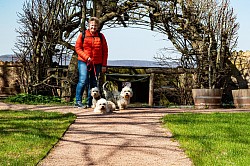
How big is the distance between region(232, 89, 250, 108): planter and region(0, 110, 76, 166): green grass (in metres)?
4.80

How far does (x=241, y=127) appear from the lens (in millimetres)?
7262

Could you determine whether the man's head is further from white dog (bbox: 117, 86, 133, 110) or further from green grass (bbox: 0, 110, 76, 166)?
green grass (bbox: 0, 110, 76, 166)

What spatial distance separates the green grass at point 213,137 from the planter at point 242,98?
2.65m

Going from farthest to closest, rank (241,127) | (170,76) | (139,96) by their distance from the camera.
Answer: (139,96), (170,76), (241,127)

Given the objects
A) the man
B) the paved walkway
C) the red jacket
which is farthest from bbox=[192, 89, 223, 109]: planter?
the paved walkway

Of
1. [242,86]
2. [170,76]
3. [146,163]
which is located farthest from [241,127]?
[242,86]

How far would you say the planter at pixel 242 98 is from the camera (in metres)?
11.4

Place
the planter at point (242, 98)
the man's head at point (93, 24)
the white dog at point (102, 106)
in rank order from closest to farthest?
the white dog at point (102, 106) < the man's head at point (93, 24) < the planter at point (242, 98)

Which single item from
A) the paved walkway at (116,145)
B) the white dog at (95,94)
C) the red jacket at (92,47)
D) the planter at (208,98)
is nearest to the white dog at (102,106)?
the white dog at (95,94)

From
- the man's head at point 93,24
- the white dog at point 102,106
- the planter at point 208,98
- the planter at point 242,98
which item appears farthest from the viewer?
the planter at point 242,98

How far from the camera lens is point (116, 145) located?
5.86 metres

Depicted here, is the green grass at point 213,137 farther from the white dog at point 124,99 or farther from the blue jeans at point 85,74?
the blue jeans at point 85,74

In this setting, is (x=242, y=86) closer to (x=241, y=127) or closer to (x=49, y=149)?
(x=241, y=127)

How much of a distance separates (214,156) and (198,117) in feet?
11.0
